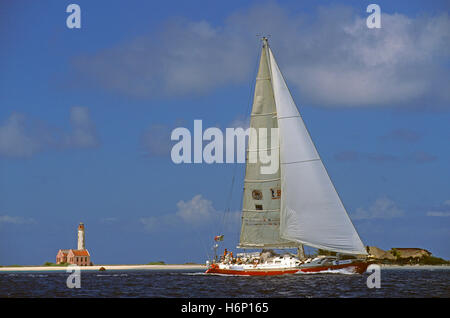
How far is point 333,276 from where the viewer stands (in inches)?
2496

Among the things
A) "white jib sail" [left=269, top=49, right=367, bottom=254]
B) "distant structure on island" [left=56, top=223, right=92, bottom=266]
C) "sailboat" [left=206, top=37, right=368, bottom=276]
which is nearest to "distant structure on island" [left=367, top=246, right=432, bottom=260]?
"distant structure on island" [left=56, top=223, right=92, bottom=266]

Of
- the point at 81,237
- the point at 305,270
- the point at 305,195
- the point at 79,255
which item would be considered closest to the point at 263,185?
the point at 305,195

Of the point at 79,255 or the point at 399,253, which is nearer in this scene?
the point at 399,253

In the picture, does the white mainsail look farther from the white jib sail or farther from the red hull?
the red hull

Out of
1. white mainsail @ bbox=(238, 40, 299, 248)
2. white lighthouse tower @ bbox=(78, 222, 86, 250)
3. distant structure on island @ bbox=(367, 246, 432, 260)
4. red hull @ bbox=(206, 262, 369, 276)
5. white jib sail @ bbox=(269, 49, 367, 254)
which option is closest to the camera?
white jib sail @ bbox=(269, 49, 367, 254)

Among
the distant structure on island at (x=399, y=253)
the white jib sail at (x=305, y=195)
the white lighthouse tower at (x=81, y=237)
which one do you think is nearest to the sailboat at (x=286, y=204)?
the white jib sail at (x=305, y=195)

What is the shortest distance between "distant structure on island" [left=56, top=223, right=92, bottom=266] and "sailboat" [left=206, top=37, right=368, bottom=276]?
105778 millimetres

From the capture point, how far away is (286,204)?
208ft

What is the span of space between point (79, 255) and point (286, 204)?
11416cm

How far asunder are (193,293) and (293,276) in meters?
16.9

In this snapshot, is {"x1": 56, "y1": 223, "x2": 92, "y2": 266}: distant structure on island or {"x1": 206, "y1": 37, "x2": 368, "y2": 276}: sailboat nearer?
{"x1": 206, "y1": 37, "x2": 368, "y2": 276}: sailboat

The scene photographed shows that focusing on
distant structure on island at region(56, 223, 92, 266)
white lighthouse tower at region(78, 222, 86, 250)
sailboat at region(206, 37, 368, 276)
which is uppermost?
sailboat at region(206, 37, 368, 276)

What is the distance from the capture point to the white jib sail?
61.6 metres

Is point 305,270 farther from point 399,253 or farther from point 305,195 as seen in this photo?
point 399,253
